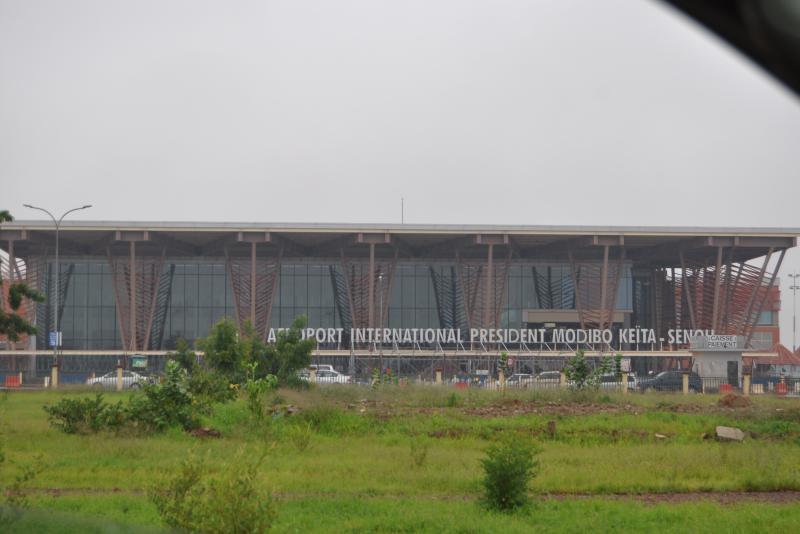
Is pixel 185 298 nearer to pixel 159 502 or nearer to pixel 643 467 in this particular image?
pixel 643 467

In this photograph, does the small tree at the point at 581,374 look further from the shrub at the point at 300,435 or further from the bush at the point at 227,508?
the bush at the point at 227,508

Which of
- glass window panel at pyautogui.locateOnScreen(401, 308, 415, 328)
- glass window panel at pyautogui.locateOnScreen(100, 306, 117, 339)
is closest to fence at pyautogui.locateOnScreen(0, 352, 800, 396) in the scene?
glass window panel at pyautogui.locateOnScreen(100, 306, 117, 339)

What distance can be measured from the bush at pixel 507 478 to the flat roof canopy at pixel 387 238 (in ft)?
159

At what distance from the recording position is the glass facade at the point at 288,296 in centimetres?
6900

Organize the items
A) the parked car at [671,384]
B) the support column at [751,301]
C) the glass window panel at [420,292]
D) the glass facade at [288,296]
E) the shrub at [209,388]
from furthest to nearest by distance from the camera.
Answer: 1. the glass window panel at [420,292]
2. the glass facade at [288,296]
3. the support column at [751,301]
4. the parked car at [671,384]
5. the shrub at [209,388]

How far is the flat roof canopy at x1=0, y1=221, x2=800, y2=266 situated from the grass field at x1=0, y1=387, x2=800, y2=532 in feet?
106

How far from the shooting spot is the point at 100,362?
67375mm

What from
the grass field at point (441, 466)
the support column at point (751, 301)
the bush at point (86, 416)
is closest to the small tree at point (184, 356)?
the grass field at point (441, 466)

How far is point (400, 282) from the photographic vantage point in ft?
231

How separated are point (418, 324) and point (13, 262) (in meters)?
29.2

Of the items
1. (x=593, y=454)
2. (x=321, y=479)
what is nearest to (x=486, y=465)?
(x=321, y=479)

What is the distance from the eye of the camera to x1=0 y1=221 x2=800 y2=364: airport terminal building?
61938 millimetres

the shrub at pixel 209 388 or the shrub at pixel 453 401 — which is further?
the shrub at pixel 453 401

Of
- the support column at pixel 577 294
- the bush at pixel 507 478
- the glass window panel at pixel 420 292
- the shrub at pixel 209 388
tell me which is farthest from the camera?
the glass window panel at pixel 420 292
